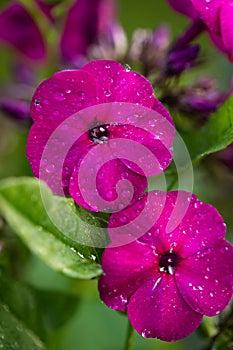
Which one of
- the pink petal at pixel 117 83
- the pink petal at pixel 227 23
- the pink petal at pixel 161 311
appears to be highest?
the pink petal at pixel 227 23

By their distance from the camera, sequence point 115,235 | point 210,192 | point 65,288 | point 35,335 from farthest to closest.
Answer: point 210,192 → point 65,288 → point 35,335 → point 115,235

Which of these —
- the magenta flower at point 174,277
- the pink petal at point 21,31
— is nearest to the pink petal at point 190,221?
the magenta flower at point 174,277

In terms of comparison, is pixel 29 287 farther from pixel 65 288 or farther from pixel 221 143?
pixel 221 143

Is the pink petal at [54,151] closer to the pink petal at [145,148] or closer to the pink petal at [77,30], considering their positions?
the pink petal at [145,148]

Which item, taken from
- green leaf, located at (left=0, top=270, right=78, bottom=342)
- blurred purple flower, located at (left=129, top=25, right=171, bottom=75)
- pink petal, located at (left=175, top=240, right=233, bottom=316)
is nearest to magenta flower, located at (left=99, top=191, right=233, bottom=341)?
pink petal, located at (left=175, top=240, right=233, bottom=316)

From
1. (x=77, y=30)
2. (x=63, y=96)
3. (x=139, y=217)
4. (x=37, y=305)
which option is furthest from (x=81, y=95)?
(x=77, y=30)

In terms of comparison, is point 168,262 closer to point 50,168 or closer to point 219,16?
point 50,168

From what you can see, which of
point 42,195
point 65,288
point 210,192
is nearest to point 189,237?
point 42,195
